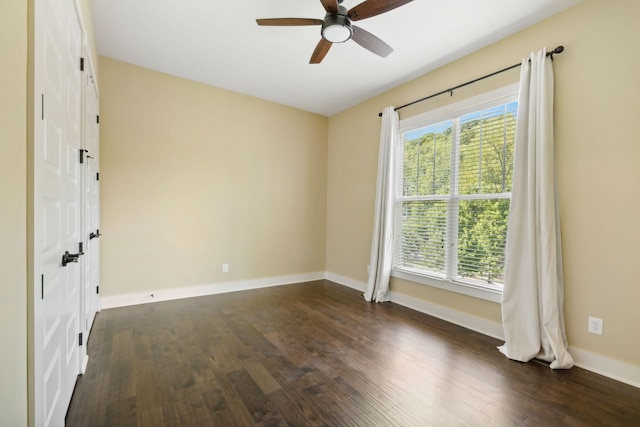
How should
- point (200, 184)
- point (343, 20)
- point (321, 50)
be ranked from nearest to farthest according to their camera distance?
1. point (343, 20)
2. point (321, 50)
3. point (200, 184)

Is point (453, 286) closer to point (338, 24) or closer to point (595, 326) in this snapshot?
point (595, 326)

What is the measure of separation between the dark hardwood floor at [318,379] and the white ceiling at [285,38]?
281 cm

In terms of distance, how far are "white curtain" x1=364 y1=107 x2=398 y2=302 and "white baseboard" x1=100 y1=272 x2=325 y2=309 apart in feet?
4.63

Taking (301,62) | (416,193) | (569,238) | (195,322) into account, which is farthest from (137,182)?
(569,238)

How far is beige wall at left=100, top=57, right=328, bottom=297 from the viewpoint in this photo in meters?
3.50

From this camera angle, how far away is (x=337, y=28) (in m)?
2.25

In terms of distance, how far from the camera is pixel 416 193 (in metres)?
3.74

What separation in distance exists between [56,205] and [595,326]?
3.64 metres

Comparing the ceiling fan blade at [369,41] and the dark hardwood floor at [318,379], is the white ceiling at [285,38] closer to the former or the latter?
the ceiling fan blade at [369,41]

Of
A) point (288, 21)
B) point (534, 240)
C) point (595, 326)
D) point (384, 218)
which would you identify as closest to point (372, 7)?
point (288, 21)

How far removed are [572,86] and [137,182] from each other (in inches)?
179

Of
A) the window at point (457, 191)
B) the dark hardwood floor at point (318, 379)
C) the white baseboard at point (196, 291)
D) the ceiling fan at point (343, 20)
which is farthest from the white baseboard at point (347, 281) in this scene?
the ceiling fan at point (343, 20)
